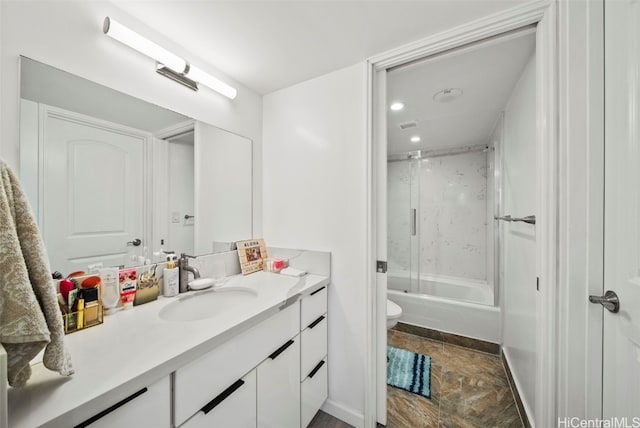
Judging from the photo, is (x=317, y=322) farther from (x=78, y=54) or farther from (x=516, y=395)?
(x=78, y=54)

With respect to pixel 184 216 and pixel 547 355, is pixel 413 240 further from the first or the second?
pixel 184 216

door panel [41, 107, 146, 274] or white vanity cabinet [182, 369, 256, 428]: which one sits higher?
door panel [41, 107, 146, 274]

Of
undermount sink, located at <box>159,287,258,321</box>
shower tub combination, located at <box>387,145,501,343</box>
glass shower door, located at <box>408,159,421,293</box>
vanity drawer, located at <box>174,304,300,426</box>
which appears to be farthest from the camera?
glass shower door, located at <box>408,159,421,293</box>

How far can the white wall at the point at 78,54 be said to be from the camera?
2.59ft

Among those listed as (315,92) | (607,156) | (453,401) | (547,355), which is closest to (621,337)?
(547,355)

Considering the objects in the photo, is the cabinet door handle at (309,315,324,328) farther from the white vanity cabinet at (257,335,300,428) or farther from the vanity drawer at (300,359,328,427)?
the vanity drawer at (300,359,328,427)

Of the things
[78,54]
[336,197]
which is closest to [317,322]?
[336,197]

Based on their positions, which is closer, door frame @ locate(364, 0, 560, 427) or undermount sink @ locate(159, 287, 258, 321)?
door frame @ locate(364, 0, 560, 427)

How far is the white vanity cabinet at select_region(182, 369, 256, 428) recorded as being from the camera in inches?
29.7

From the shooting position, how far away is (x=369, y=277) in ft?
4.39

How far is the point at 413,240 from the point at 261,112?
8.77ft

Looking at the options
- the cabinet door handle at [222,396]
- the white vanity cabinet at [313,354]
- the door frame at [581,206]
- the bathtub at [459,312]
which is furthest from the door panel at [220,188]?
the bathtub at [459,312]

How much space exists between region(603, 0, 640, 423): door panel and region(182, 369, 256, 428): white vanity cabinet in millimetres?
1257

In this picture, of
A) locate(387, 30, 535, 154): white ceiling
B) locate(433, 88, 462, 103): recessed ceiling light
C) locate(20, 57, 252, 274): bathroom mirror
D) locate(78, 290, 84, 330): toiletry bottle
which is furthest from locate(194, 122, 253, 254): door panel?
locate(433, 88, 462, 103): recessed ceiling light
